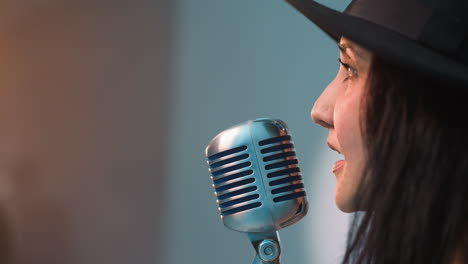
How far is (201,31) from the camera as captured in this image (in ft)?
8.68

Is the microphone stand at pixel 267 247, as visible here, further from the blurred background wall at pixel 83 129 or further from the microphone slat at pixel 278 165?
the blurred background wall at pixel 83 129

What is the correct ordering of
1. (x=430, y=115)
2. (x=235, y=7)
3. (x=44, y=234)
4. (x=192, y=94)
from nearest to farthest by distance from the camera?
1. (x=430, y=115)
2. (x=235, y=7)
3. (x=192, y=94)
4. (x=44, y=234)

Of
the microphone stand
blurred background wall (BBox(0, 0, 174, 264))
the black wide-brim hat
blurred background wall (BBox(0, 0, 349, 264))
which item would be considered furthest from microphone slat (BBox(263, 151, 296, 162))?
blurred background wall (BBox(0, 0, 174, 264))

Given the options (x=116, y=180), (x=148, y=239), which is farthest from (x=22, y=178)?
(x=148, y=239)

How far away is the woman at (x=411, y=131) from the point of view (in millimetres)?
715

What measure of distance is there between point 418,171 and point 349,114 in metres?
0.12

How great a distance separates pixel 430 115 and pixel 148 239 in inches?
88.9

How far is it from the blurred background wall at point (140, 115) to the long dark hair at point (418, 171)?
1382mm

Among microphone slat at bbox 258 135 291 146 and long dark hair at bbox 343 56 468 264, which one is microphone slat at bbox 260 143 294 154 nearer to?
microphone slat at bbox 258 135 291 146

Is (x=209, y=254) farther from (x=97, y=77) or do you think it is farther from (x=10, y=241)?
(x=10, y=241)

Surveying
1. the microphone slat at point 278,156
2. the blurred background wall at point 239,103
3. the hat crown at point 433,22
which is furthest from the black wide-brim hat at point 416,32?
the blurred background wall at point 239,103

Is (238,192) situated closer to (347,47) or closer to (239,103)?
(347,47)

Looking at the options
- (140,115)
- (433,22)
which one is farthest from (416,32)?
(140,115)

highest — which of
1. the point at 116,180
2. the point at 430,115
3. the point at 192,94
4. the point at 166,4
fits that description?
the point at 166,4
